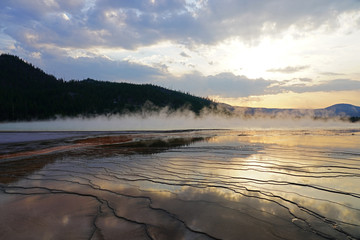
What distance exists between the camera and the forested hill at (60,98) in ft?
321

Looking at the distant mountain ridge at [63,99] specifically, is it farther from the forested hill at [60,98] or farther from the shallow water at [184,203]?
the shallow water at [184,203]

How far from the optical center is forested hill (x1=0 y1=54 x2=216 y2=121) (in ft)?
321

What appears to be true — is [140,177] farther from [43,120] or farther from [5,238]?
[43,120]

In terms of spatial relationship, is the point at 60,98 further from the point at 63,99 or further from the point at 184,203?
the point at 184,203

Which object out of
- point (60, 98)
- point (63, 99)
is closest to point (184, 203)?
point (63, 99)

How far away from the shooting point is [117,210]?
19.7ft

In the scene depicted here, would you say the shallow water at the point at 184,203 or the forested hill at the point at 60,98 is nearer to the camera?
the shallow water at the point at 184,203

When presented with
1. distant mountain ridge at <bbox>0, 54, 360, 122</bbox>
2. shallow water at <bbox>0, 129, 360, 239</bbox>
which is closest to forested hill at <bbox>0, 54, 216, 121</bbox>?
distant mountain ridge at <bbox>0, 54, 360, 122</bbox>

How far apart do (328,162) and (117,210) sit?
36.3ft

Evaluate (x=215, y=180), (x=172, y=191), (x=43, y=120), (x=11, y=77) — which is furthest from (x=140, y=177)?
(x=11, y=77)

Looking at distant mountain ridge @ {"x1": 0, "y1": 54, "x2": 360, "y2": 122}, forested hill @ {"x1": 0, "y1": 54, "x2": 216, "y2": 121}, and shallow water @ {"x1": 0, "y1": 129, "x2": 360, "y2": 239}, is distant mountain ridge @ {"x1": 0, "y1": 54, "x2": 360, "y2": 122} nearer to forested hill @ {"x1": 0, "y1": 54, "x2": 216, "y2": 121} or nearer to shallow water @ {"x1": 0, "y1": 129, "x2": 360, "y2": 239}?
forested hill @ {"x1": 0, "y1": 54, "x2": 216, "y2": 121}

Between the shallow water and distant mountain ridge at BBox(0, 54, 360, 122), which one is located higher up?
distant mountain ridge at BBox(0, 54, 360, 122)

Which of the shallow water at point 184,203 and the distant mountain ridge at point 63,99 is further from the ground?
the distant mountain ridge at point 63,99

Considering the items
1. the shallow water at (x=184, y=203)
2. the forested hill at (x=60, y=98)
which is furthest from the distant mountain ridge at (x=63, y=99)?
the shallow water at (x=184, y=203)
